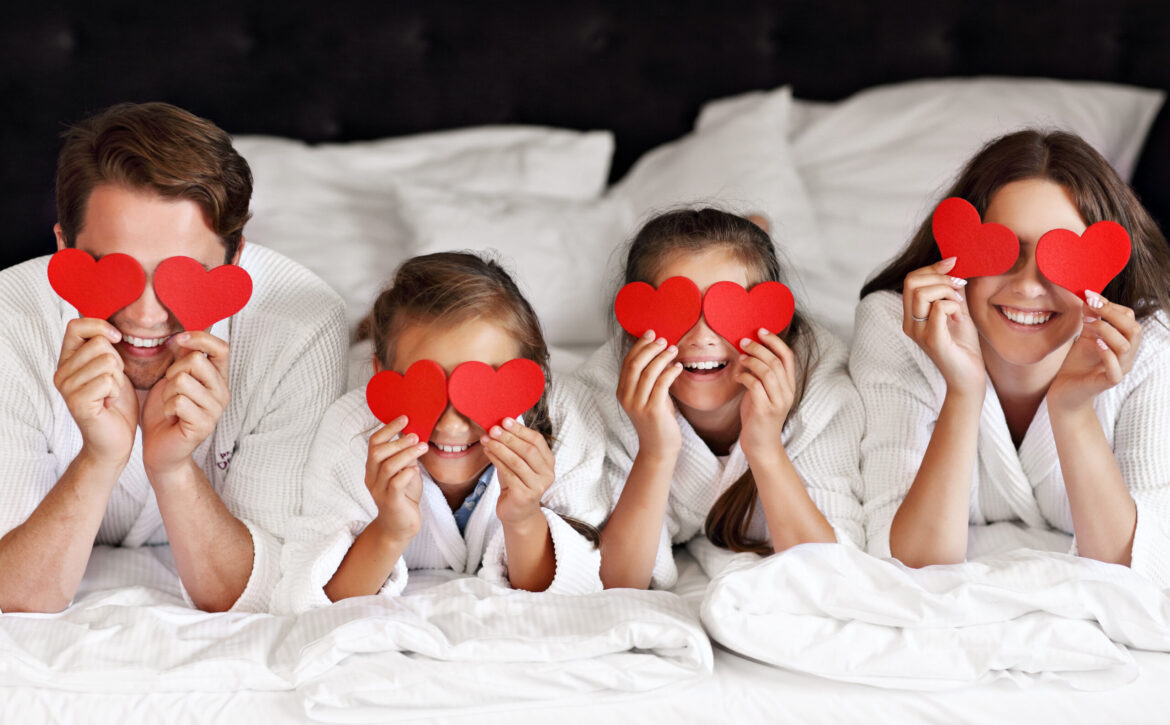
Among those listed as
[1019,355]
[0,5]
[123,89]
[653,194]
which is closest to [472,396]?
[1019,355]

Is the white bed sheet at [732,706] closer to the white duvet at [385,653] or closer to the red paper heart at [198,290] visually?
the white duvet at [385,653]

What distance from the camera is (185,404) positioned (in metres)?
→ 1.27

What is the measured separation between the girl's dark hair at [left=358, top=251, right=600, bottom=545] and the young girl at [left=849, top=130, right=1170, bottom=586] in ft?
1.50

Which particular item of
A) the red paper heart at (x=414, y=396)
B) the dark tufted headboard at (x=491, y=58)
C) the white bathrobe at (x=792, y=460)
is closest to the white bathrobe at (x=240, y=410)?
the red paper heart at (x=414, y=396)

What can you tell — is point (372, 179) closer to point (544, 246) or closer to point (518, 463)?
point (544, 246)

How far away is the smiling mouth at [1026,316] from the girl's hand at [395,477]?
81 centimetres

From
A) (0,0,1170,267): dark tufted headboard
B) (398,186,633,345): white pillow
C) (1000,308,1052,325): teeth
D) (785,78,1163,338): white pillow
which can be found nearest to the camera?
(1000,308,1052,325): teeth

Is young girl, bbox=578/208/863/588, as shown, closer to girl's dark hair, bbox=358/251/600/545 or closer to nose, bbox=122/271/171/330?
girl's dark hair, bbox=358/251/600/545

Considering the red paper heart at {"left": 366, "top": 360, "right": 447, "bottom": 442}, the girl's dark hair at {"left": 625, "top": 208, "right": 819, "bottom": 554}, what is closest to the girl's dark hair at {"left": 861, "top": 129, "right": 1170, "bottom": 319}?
the girl's dark hair at {"left": 625, "top": 208, "right": 819, "bottom": 554}

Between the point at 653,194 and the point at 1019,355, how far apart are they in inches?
41.2

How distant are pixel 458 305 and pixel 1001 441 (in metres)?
0.79

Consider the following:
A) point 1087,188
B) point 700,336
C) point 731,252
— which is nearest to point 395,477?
point 700,336

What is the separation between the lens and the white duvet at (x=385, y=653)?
112 cm

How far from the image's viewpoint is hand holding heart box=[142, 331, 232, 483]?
1.28 metres
